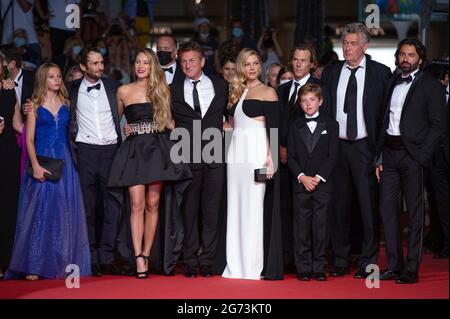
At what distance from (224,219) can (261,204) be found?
42cm

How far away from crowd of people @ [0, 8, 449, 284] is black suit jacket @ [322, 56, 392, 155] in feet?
0.04

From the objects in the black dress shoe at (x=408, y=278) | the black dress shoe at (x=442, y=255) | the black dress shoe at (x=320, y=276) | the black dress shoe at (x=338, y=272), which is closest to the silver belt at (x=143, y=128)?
the black dress shoe at (x=320, y=276)

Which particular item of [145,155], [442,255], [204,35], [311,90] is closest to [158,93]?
[145,155]

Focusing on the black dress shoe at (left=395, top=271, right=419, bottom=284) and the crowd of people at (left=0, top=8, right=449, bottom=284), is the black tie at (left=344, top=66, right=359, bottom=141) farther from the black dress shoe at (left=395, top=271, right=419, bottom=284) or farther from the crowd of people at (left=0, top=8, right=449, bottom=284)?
the black dress shoe at (left=395, top=271, right=419, bottom=284)

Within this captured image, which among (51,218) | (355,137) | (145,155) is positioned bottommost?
(51,218)

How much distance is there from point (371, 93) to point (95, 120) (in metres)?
2.38

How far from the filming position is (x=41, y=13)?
1380 centimetres

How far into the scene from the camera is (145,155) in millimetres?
8422

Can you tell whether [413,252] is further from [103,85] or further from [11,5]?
[11,5]

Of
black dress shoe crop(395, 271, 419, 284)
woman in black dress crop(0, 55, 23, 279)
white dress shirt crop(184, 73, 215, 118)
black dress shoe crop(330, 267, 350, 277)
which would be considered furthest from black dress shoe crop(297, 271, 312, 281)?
woman in black dress crop(0, 55, 23, 279)

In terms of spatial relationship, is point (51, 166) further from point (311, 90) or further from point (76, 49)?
point (76, 49)

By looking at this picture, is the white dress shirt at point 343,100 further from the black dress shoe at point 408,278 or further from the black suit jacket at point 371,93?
the black dress shoe at point 408,278

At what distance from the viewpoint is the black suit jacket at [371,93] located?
8.42 metres

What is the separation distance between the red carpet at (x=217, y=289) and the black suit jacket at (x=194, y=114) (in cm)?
112
